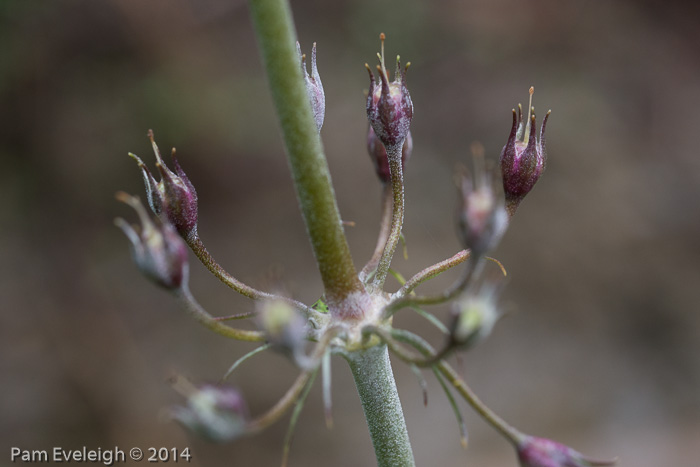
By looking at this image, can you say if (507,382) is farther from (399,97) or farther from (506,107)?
(399,97)

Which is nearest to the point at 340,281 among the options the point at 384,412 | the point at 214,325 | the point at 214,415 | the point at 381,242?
the point at 381,242

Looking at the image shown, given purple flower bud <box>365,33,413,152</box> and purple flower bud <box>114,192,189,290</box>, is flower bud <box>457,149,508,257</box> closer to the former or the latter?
purple flower bud <box>365,33,413,152</box>

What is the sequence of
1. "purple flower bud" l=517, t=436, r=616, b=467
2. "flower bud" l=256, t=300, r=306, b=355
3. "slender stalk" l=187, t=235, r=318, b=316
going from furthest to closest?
"slender stalk" l=187, t=235, r=318, b=316, "purple flower bud" l=517, t=436, r=616, b=467, "flower bud" l=256, t=300, r=306, b=355

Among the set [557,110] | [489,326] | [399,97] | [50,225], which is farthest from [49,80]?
[489,326]

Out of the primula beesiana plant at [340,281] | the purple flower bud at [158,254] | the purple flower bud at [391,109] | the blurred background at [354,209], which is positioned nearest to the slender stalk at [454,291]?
the primula beesiana plant at [340,281]

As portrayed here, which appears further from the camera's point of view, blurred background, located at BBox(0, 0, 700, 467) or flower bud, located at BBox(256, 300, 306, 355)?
blurred background, located at BBox(0, 0, 700, 467)

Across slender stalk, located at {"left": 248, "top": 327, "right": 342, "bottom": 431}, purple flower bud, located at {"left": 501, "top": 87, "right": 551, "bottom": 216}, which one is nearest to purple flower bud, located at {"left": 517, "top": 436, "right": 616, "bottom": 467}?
slender stalk, located at {"left": 248, "top": 327, "right": 342, "bottom": 431}

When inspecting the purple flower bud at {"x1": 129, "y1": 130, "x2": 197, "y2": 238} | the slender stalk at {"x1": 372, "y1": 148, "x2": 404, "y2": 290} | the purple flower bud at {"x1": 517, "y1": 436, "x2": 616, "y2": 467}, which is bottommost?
the purple flower bud at {"x1": 517, "y1": 436, "x2": 616, "y2": 467}
